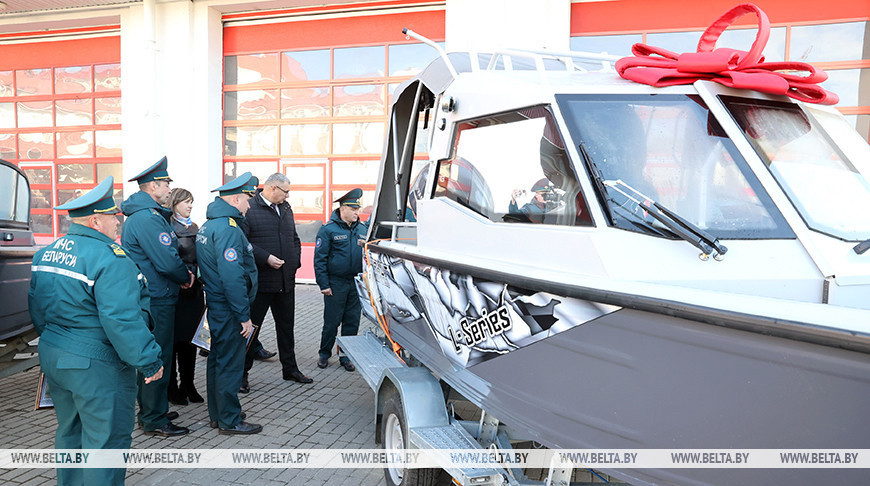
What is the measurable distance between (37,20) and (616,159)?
13628mm

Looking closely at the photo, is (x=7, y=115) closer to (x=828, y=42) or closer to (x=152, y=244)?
(x=152, y=244)

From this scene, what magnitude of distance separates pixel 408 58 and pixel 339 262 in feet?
18.8

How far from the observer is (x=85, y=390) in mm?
2814

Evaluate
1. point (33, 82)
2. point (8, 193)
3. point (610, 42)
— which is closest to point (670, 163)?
point (8, 193)

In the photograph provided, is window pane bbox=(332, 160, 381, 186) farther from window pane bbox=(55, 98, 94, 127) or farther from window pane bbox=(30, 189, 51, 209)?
window pane bbox=(30, 189, 51, 209)

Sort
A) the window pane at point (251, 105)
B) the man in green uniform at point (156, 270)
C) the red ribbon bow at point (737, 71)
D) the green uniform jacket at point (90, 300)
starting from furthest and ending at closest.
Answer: the window pane at point (251, 105) < the man in green uniform at point (156, 270) < the green uniform jacket at point (90, 300) < the red ribbon bow at point (737, 71)

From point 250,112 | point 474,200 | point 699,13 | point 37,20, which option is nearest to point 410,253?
point 474,200

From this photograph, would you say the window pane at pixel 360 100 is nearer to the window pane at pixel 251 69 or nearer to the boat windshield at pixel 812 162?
the window pane at pixel 251 69

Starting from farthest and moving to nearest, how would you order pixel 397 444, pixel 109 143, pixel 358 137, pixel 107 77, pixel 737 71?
1. pixel 109 143
2. pixel 107 77
3. pixel 358 137
4. pixel 397 444
5. pixel 737 71

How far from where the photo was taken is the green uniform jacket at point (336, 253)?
19.2 feet

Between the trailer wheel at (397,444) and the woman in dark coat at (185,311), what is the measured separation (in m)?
2.28

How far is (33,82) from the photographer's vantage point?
40.2 ft

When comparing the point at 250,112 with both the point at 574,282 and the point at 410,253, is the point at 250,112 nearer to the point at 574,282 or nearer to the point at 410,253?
the point at 410,253

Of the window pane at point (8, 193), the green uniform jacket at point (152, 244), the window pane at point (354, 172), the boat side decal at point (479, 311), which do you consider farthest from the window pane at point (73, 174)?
the boat side decal at point (479, 311)
